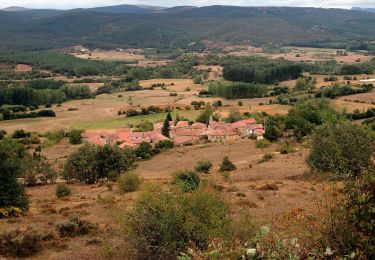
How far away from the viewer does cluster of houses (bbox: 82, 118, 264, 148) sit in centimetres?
5950

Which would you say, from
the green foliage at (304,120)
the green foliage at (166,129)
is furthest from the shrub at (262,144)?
the green foliage at (166,129)

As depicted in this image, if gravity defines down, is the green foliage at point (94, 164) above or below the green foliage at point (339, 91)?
above

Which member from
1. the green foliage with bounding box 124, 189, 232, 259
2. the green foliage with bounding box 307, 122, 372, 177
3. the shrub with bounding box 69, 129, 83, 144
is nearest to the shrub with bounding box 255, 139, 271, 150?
the green foliage with bounding box 307, 122, 372, 177

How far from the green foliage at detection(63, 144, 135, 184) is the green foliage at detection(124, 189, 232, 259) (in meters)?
24.9

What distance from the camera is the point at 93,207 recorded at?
2308cm

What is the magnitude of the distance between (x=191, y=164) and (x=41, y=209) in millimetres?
22235

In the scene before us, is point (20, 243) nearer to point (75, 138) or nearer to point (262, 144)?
point (262, 144)

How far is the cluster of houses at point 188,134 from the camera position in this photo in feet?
195

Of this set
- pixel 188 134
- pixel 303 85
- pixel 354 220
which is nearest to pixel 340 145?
pixel 354 220

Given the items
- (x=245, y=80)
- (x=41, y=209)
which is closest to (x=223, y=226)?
(x=41, y=209)

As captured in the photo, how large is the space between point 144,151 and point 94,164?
13632 millimetres

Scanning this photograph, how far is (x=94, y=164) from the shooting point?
128ft

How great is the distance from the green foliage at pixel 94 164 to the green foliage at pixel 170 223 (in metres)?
24.9

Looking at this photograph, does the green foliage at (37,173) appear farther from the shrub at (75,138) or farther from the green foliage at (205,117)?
the green foliage at (205,117)
